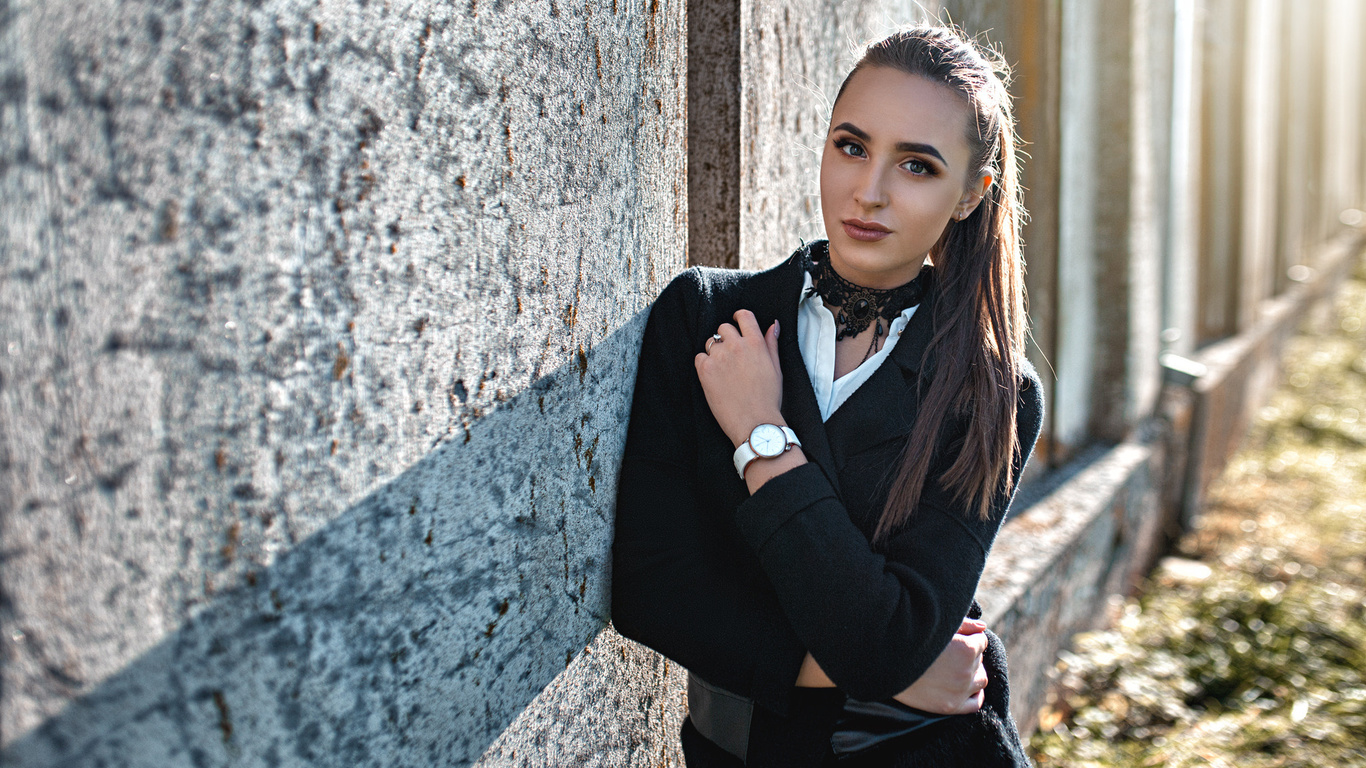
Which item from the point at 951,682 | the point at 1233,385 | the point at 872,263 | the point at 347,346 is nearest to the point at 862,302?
the point at 872,263

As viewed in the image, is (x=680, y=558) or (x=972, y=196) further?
(x=972, y=196)

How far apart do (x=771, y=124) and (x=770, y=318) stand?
646 millimetres

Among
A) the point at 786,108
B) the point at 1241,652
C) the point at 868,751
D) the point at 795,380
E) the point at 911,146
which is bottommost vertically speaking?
the point at 1241,652

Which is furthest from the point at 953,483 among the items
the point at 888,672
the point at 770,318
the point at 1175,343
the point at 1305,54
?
the point at 1305,54

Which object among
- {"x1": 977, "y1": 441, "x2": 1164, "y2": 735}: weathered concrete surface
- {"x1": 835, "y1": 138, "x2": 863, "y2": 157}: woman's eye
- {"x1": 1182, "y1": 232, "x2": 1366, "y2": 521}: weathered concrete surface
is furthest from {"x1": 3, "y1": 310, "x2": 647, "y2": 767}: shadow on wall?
{"x1": 1182, "y1": 232, "x2": 1366, "y2": 521}: weathered concrete surface

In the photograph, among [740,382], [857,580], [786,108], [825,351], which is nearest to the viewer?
[857,580]

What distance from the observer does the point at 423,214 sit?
3.46 feet

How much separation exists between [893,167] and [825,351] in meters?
0.32

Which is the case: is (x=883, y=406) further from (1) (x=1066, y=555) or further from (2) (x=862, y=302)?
(1) (x=1066, y=555)

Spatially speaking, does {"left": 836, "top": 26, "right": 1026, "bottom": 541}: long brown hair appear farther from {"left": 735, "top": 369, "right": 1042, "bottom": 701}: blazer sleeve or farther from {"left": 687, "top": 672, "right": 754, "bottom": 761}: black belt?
{"left": 687, "top": 672, "right": 754, "bottom": 761}: black belt

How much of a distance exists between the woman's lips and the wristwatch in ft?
1.09

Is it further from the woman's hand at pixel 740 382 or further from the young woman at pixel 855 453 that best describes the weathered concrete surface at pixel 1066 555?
the woman's hand at pixel 740 382

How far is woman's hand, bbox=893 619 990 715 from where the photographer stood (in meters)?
1.39

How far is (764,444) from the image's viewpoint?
4.38 ft
